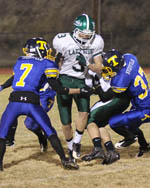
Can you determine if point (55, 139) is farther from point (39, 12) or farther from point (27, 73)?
point (39, 12)

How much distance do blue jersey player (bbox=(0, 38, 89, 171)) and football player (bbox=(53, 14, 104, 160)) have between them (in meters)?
0.41

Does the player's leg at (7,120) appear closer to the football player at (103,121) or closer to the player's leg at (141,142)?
the football player at (103,121)

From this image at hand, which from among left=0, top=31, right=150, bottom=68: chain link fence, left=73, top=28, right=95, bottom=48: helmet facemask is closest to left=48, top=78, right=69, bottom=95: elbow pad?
left=73, top=28, right=95, bottom=48: helmet facemask

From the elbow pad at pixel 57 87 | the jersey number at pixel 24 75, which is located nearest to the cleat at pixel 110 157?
the elbow pad at pixel 57 87

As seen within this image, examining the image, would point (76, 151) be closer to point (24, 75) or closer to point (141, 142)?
point (141, 142)

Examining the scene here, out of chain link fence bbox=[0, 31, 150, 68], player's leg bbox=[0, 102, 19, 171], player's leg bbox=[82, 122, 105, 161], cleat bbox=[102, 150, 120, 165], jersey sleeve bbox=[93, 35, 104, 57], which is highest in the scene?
jersey sleeve bbox=[93, 35, 104, 57]

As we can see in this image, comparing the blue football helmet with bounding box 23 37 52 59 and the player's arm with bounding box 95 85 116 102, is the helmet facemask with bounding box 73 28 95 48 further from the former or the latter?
the player's arm with bounding box 95 85 116 102

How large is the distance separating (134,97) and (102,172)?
1.12m

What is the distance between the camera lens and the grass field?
5574 millimetres

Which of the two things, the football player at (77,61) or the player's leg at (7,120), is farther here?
the football player at (77,61)

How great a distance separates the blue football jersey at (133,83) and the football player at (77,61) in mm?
335

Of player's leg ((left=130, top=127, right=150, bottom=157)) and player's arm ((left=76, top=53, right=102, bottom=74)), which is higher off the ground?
player's arm ((left=76, top=53, right=102, bottom=74))

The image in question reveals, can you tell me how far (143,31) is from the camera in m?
31.6

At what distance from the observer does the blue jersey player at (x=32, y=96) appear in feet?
19.5
